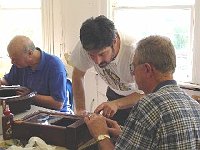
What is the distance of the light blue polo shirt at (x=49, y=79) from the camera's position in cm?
245

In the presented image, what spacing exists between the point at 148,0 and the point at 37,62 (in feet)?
4.24

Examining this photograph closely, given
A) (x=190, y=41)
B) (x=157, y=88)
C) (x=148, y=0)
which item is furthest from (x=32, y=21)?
(x=157, y=88)

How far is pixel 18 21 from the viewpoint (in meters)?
4.21

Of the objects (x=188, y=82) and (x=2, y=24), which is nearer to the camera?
(x=188, y=82)

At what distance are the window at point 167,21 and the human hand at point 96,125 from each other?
4.81ft

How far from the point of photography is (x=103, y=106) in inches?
70.9

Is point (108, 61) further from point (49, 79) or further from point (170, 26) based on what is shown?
point (170, 26)

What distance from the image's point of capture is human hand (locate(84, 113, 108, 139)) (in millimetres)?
1538

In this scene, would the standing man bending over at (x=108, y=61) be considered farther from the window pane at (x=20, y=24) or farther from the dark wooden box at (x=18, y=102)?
the window pane at (x=20, y=24)

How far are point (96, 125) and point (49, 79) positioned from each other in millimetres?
1014

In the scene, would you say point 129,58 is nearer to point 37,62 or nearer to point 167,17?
point 37,62

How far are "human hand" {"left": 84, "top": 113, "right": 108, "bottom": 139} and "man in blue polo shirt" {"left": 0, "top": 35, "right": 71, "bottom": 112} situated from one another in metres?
0.85

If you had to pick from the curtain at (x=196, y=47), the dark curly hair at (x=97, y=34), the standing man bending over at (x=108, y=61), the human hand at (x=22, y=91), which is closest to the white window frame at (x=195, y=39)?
the curtain at (x=196, y=47)

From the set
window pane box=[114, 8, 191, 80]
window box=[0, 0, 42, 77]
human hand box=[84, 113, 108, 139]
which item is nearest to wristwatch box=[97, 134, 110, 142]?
human hand box=[84, 113, 108, 139]
